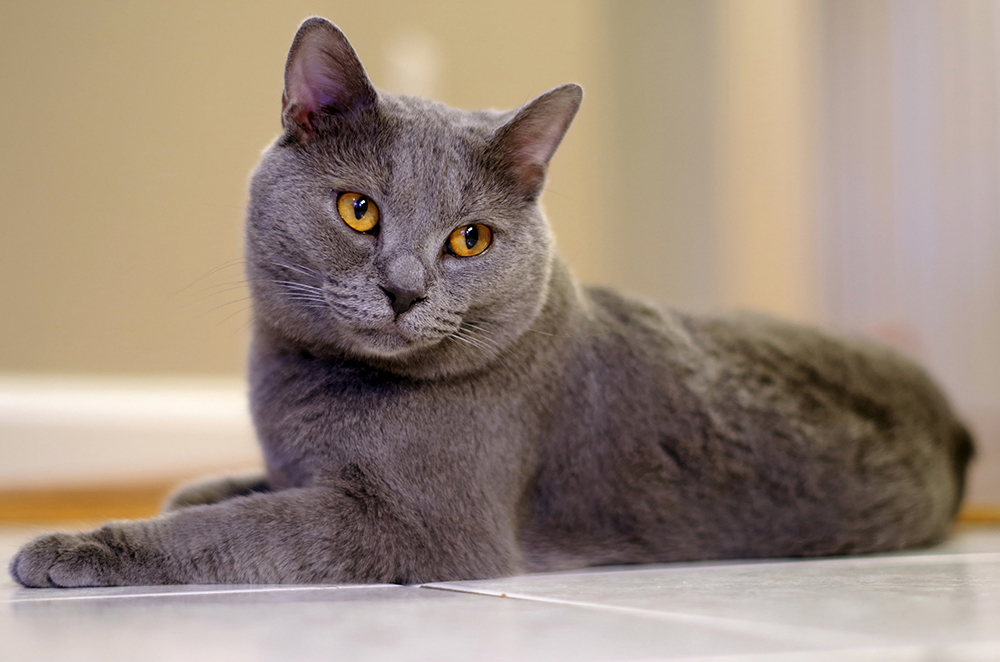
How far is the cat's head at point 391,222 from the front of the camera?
116 cm

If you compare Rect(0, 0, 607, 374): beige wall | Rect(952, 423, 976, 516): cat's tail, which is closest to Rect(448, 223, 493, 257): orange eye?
Rect(952, 423, 976, 516): cat's tail

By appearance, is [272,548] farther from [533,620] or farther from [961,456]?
[961,456]

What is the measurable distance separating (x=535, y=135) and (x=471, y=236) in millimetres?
195

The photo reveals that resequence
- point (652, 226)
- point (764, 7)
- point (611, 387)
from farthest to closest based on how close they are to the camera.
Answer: point (652, 226) → point (764, 7) → point (611, 387)

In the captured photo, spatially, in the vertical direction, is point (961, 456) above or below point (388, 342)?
below

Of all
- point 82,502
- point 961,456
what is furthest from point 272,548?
point 82,502

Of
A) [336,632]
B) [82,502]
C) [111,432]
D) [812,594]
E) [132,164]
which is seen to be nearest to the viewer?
[336,632]

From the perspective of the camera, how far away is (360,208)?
1.19 m

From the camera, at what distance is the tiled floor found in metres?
0.66

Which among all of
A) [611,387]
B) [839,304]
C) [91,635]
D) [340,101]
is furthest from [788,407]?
[839,304]

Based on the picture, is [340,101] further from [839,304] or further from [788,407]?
[839,304]

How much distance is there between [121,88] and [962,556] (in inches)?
123

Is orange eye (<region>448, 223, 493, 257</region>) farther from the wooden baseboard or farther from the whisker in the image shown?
the wooden baseboard

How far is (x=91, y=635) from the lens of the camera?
2.39ft
